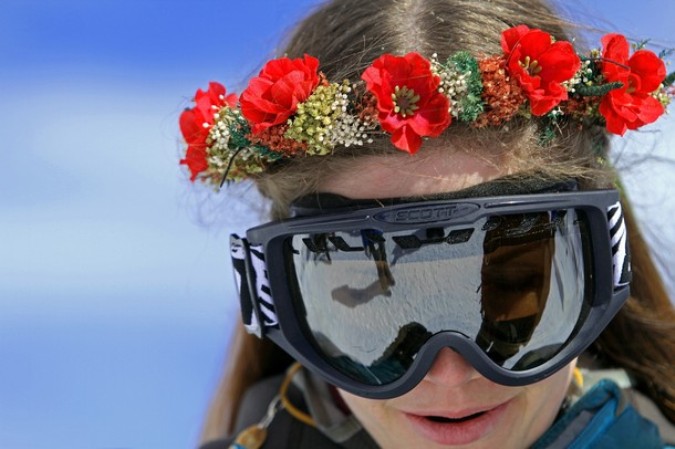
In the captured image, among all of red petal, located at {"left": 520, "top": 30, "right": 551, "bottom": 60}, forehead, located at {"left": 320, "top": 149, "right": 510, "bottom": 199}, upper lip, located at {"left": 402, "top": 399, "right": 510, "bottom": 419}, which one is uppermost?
red petal, located at {"left": 520, "top": 30, "right": 551, "bottom": 60}

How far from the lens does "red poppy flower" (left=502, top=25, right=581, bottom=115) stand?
1743mm

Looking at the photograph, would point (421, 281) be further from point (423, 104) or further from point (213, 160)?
point (213, 160)

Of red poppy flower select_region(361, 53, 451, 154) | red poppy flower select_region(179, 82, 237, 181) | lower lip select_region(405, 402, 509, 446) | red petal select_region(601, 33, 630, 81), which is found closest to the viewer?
red poppy flower select_region(361, 53, 451, 154)

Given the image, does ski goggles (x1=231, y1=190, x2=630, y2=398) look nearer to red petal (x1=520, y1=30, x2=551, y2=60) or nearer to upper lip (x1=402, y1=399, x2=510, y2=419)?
upper lip (x1=402, y1=399, x2=510, y2=419)

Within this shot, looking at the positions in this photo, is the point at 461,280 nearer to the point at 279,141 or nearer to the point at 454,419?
the point at 454,419

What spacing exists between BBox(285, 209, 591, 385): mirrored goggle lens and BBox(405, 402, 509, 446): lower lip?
0.14 m

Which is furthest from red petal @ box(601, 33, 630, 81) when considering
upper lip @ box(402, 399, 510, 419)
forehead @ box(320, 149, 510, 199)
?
upper lip @ box(402, 399, 510, 419)

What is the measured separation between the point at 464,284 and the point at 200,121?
677 millimetres

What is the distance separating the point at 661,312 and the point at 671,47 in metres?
0.69

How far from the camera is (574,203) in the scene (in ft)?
5.92

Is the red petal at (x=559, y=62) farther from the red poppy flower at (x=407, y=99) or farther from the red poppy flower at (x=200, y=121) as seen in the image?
the red poppy flower at (x=200, y=121)

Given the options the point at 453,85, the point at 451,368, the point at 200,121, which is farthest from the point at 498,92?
the point at 200,121

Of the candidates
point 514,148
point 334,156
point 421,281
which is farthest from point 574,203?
point 334,156

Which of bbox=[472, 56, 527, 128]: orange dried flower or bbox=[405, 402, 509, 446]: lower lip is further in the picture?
bbox=[405, 402, 509, 446]: lower lip
